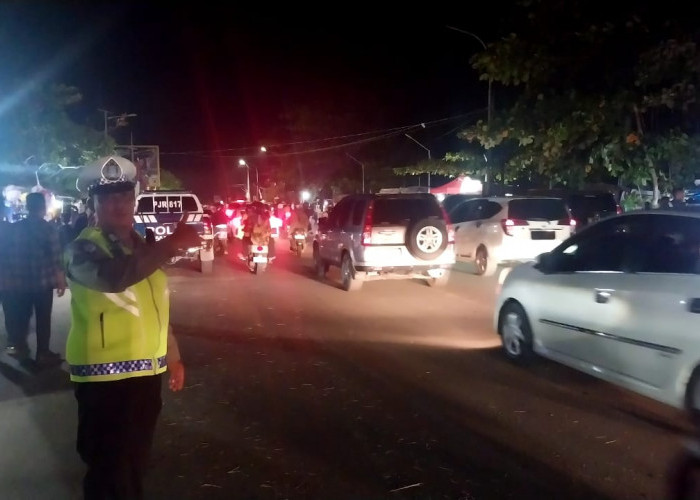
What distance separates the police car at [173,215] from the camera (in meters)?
17.2

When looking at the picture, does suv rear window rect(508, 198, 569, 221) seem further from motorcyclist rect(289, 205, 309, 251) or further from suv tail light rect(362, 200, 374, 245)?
motorcyclist rect(289, 205, 309, 251)

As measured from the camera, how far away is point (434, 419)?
6.27m

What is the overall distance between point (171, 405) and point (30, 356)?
281cm

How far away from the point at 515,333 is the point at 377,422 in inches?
101

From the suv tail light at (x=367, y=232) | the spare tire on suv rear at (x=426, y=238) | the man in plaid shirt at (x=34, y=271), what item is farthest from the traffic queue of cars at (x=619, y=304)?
the suv tail light at (x=367, y=232)

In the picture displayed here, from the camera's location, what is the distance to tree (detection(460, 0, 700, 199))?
1064 cm

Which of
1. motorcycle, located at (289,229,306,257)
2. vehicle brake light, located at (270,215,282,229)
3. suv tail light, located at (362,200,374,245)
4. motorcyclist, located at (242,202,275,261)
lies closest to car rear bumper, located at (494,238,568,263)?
suv tail light, located at (362,200,374,245)

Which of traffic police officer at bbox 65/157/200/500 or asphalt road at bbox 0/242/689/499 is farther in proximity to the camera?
asphalt road at bbox 0/242/689/499

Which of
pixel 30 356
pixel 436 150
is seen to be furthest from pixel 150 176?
pixel 30 356

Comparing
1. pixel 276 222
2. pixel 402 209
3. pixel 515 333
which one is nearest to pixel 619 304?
pixel 515 333

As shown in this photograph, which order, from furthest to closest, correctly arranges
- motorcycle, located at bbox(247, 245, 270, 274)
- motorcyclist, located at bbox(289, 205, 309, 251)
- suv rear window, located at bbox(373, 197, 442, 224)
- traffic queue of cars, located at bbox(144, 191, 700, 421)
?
1. motorcyclist, located at bbox(289, 205, 309, 251)
2. motorcycle, located at bbox(247, 245, 270, 274)
3. suv rear window, located at bbox(373, 197, 442, 224)
4. traffic queue of cars, located at bbox(144, 191, 700, 421)

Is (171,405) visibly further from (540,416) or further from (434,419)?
(540,416)

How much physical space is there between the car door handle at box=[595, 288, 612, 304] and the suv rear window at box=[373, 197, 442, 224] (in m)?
6.92

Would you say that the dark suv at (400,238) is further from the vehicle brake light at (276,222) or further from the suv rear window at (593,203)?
the vehicle brake light at (276,222)
